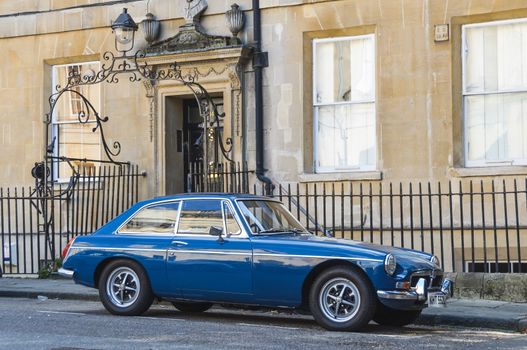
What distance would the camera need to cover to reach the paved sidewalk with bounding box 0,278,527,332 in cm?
1131

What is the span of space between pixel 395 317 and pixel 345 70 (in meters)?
6.12

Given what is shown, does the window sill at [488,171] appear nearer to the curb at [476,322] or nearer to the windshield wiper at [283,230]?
the curb at [476,322]

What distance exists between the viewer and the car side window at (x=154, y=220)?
38.7 ft

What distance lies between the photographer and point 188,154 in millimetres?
17891

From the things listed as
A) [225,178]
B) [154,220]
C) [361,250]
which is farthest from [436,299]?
[225,178]

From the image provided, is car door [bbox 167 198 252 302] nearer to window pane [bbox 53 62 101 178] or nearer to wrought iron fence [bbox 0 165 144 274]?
wrought iron fence [bbox 0 165 144 274]

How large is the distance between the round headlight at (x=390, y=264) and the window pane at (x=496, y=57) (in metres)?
5.75

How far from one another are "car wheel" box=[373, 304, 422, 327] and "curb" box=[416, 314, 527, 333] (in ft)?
1.64

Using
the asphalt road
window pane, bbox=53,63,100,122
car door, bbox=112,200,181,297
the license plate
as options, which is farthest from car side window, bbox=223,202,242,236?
window pane, bbox=53,63,100,122

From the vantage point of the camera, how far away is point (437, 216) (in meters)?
15.1

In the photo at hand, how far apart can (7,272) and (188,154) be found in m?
4.03

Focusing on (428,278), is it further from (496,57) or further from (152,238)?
(496,57)

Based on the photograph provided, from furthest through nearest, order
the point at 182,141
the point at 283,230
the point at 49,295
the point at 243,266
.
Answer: the point at 182,141 → the point at 49,295 → the point at 283,230 → the point at 243,266

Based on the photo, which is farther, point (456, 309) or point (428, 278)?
point (456, 309)
